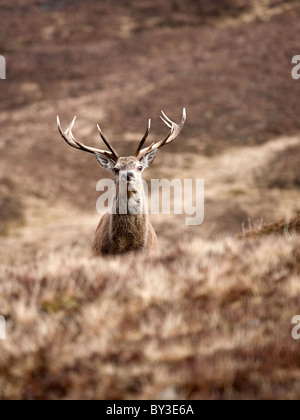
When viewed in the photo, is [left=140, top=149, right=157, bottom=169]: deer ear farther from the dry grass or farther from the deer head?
the dry grass

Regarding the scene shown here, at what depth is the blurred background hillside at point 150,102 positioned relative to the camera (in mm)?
29984

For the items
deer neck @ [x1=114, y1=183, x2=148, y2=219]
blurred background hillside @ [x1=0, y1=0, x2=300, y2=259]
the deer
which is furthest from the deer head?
blurred background hillside @ [x1=0, y1=0, x2=300, y2=259]

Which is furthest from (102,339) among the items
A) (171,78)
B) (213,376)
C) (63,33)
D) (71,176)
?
(63,33)

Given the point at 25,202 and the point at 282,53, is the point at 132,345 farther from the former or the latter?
the point at 282,53

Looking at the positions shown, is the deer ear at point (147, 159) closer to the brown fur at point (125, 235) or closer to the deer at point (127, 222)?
the deer at point (127, 222)

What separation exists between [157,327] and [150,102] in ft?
126

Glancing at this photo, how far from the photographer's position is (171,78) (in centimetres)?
4481

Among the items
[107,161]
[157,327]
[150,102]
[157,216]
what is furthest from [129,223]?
[150,102]

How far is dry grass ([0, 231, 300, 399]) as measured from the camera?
4309 millimetres

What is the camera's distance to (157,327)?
5086 millimetres

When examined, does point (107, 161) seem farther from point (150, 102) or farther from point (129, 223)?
point (150, 102)

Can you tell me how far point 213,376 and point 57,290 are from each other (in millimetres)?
2410

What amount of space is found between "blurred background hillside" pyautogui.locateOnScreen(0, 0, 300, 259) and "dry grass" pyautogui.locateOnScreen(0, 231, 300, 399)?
1948cm

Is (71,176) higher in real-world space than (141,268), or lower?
higher
